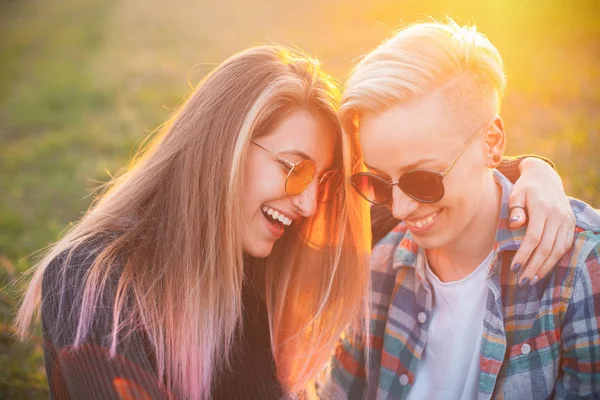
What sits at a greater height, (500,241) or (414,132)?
(414,132)

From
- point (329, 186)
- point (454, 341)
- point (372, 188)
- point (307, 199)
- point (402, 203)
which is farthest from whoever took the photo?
point (329, 186)

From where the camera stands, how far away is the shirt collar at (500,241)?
2.74 metres

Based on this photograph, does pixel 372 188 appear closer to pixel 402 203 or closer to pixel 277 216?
pixel 402 203

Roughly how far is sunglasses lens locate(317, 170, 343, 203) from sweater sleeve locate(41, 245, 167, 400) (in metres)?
1.16

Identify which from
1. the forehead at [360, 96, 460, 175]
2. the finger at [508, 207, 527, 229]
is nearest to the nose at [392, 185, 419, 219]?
the forehead at [360, 96, 460, 175]

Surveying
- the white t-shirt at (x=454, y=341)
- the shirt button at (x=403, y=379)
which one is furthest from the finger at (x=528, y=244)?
the shirt button at (x=403, y=379)

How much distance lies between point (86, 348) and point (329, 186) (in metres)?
1.46

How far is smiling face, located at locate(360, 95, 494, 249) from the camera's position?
2580 mm

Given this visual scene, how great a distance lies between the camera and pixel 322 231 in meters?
3.39

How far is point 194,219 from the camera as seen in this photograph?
287 cm

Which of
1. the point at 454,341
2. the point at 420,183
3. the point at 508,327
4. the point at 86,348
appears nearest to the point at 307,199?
the point at 420,183

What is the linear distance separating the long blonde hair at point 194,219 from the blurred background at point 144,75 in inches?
33.3

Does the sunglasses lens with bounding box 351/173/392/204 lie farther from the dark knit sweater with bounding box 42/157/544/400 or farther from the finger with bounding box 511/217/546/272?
the dark knit sweater with bounding box 42/157/544/400

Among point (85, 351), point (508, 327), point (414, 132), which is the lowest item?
point (508, 327)
